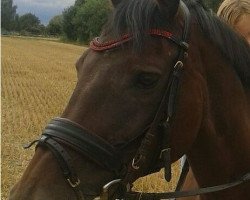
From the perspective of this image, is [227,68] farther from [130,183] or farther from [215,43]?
[130,183]

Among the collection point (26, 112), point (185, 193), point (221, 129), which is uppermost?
point (221, 129)

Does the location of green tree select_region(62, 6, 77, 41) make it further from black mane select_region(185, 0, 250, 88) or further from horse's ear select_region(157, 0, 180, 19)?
horse's ear select_region(157, 0, 180, 19)

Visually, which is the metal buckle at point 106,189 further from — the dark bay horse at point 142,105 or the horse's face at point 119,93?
the horse's face at point 119,93

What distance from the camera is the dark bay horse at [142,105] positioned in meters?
2.20

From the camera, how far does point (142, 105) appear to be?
2330 millimetres

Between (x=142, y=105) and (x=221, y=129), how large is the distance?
636 mm

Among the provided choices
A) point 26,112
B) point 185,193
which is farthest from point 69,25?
point 185,193

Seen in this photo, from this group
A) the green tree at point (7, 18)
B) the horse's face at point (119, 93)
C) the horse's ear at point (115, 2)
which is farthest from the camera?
the green tree at point (7, 18)

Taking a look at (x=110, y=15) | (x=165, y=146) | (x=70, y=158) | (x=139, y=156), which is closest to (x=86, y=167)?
(x=70, y=158)

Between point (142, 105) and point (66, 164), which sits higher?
point (142, 105)

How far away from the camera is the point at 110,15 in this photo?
2568 mm

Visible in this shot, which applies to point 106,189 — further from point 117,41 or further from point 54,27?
point 54,27

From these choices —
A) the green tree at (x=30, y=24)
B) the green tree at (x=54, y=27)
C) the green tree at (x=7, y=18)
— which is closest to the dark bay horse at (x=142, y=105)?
the green tree at (x=54, y=27)

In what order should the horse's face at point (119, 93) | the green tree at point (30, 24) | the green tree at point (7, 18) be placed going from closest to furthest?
1. the horse's face at point (119, 93)
2. the green tree at point (7, 18)
3. the green tree at point (30, 24)
